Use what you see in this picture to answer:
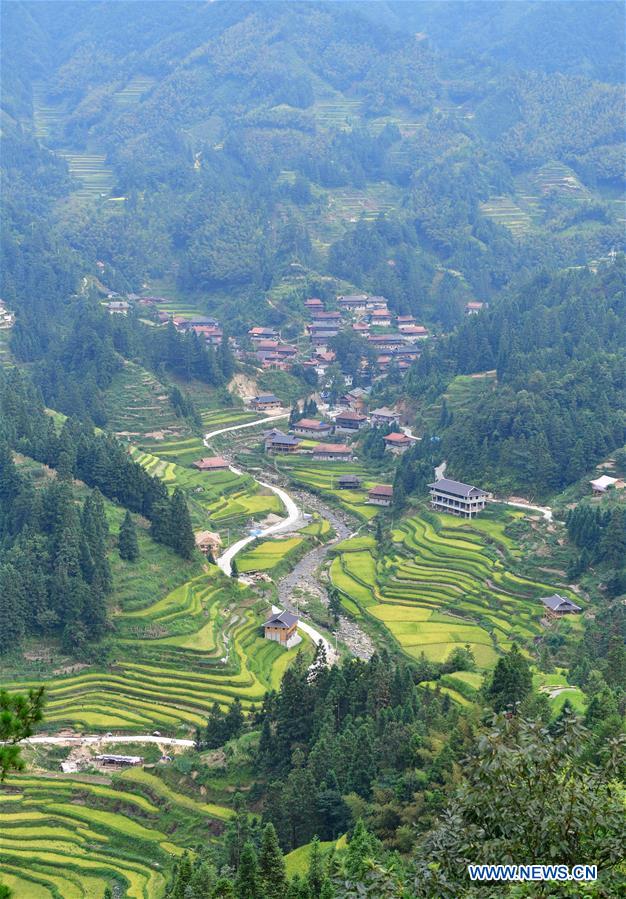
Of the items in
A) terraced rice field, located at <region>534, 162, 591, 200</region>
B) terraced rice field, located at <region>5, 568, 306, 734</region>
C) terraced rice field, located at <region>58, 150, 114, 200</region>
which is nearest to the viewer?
terraced rice field, located at <region>5, 568, 306, 734</region>

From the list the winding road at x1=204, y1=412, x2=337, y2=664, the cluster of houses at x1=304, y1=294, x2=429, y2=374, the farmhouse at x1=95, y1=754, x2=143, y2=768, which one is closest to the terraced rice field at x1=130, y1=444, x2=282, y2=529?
the winding road at x1=204, y1=412, x2=337, y2=664

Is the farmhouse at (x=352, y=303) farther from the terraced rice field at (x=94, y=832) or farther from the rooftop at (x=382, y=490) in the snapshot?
the terraced rice field at (x=94, y=832)

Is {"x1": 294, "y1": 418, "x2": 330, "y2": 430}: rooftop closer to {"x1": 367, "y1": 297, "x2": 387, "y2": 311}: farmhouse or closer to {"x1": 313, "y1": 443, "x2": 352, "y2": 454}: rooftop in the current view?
{"x1": 313, "y1": 443, "x2": 352, "y2": 454}: rooftop

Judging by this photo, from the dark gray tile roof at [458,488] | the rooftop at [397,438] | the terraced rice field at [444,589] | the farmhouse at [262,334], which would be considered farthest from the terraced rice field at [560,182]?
the terraced rice field at [444,589]

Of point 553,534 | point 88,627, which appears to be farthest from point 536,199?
point 88,627

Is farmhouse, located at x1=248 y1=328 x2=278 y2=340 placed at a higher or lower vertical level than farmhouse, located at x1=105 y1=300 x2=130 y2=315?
lower
